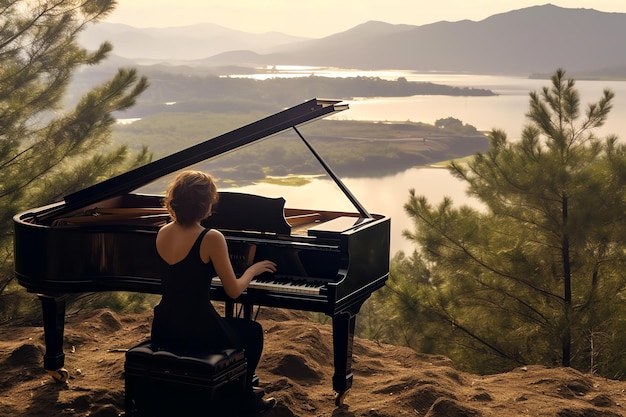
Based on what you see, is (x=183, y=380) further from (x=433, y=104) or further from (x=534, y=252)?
(x=433, y=104)

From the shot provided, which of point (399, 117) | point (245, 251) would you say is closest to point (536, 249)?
point (245, 251)

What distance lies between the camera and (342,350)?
14.5ft

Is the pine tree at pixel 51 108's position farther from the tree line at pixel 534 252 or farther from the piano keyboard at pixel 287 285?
the piano keyboard at pixel 287 285

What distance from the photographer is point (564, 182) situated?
36.1 ft

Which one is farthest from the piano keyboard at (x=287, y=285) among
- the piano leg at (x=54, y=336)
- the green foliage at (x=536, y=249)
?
the green foliage at (x=536, y=249)

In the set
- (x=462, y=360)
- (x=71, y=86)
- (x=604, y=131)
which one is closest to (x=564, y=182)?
(x=604, y=131)

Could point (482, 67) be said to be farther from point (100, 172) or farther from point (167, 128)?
point (100, 172)

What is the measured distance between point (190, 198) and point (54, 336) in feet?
6.58

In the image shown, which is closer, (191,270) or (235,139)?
(191,270)

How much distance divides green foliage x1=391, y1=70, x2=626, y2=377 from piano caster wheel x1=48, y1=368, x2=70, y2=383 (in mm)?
7201

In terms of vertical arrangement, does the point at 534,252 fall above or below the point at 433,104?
below

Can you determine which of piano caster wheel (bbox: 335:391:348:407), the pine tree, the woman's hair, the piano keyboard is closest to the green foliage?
the pine tree

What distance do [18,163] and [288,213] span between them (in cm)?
730

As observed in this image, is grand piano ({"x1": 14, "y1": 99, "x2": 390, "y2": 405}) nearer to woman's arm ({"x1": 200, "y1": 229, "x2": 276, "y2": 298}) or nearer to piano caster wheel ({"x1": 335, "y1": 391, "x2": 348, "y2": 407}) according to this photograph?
piano caster wheel ({"x1": 335, "y1": 391, "x2": 348, "y2": 407})
